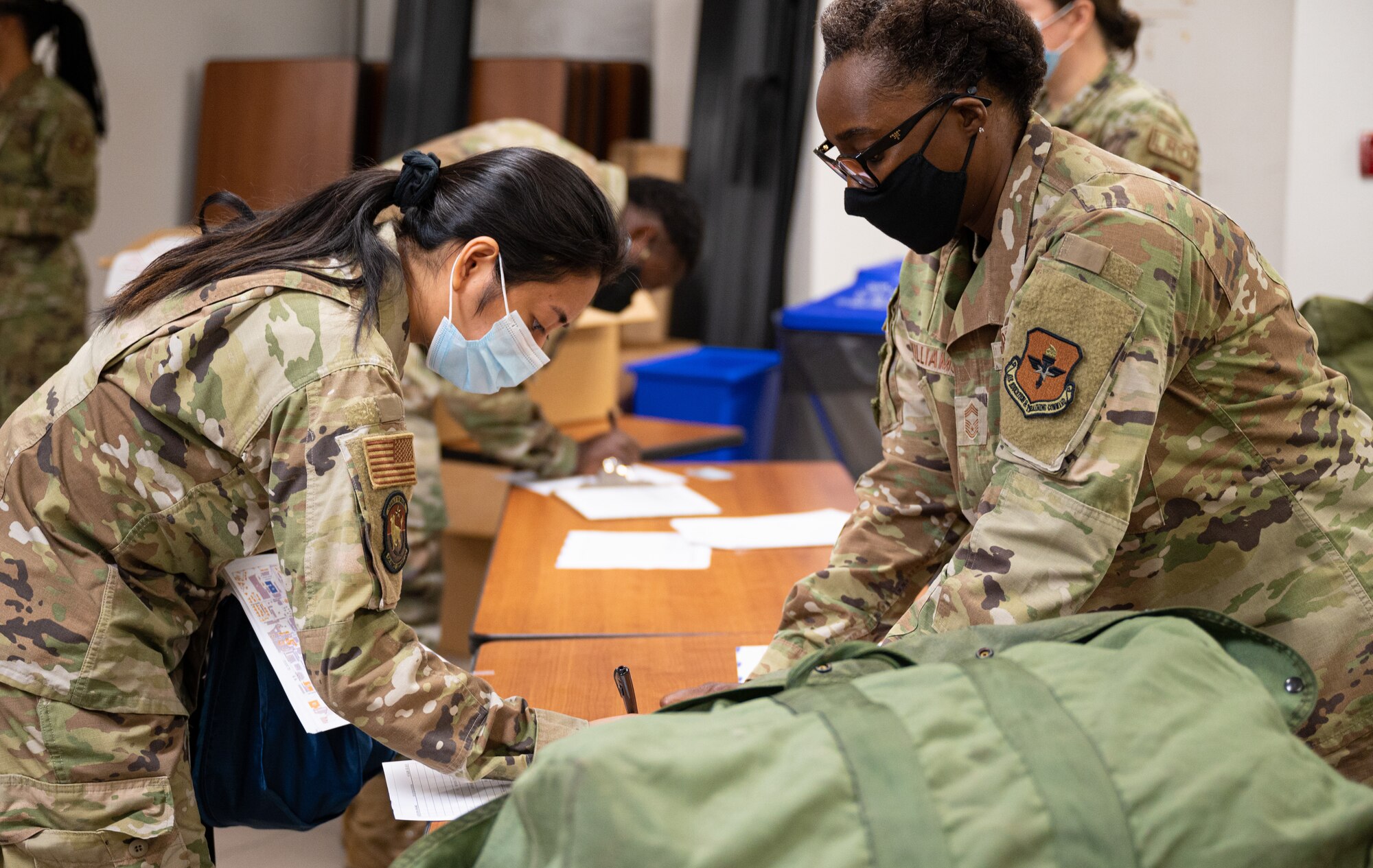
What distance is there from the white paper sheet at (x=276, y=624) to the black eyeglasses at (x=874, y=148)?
0.74 metres

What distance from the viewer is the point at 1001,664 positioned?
0.78 meters

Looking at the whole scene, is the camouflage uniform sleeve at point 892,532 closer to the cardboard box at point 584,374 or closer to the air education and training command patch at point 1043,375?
the air education and training command patch at point 1043,375

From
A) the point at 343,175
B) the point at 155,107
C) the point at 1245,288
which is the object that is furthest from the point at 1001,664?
the point at 155,107

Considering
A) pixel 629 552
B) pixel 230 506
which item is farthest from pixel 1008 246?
pixel 629 552

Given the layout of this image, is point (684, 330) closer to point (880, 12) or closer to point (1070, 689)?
point (880, 12)

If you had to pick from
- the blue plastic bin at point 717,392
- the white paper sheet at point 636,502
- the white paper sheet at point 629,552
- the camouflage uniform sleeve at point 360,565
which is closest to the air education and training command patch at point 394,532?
the camouflage uniform sleeve at point 360,565

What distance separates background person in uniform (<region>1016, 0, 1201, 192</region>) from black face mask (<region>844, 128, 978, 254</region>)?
1311mm

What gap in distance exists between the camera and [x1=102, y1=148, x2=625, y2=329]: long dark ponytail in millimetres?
1188

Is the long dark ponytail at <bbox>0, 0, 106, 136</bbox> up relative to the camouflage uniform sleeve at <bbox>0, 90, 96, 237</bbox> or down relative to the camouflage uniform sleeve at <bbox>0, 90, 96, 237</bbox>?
up

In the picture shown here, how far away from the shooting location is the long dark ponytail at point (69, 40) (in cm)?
404

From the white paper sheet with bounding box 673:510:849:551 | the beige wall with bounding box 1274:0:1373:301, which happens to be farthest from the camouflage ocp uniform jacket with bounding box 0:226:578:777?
the beige wall with bounding box 1274:0:1373:301

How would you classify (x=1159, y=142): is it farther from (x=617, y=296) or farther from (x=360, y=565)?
(x=360, y=565)

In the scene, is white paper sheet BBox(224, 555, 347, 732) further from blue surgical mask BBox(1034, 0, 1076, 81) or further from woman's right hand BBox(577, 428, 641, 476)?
blue surgical mask BBox(1034, 0, 1076, 81)

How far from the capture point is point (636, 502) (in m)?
2.39
